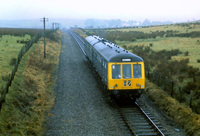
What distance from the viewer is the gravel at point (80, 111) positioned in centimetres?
1055

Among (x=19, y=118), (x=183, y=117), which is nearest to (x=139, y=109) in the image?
(x=183, y=117)

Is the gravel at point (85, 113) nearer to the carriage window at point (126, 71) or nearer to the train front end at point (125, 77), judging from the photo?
the train front end at point (125, 77)

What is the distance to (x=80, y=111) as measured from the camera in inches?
504

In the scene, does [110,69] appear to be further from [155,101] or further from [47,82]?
[47,82]

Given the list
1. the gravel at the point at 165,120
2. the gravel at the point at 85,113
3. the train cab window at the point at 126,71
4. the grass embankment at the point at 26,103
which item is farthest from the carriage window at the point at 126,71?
the grass embankment at the point at 26,103

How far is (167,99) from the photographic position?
45.3 ft

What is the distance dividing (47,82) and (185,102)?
34.6 ft

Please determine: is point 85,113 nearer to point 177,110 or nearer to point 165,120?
point 165,120

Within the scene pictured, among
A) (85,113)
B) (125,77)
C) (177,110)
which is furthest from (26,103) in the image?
(177,110)

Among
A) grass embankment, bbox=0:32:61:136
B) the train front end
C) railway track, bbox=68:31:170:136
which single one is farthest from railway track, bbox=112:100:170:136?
grass embankment, bbox=0:32:61:136

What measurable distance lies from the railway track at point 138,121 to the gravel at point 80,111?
44 centimetres

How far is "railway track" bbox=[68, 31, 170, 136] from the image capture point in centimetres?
1013

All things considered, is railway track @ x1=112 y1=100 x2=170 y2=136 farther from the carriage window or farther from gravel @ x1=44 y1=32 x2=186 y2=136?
the carriage window

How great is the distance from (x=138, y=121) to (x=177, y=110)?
241 centimetres
